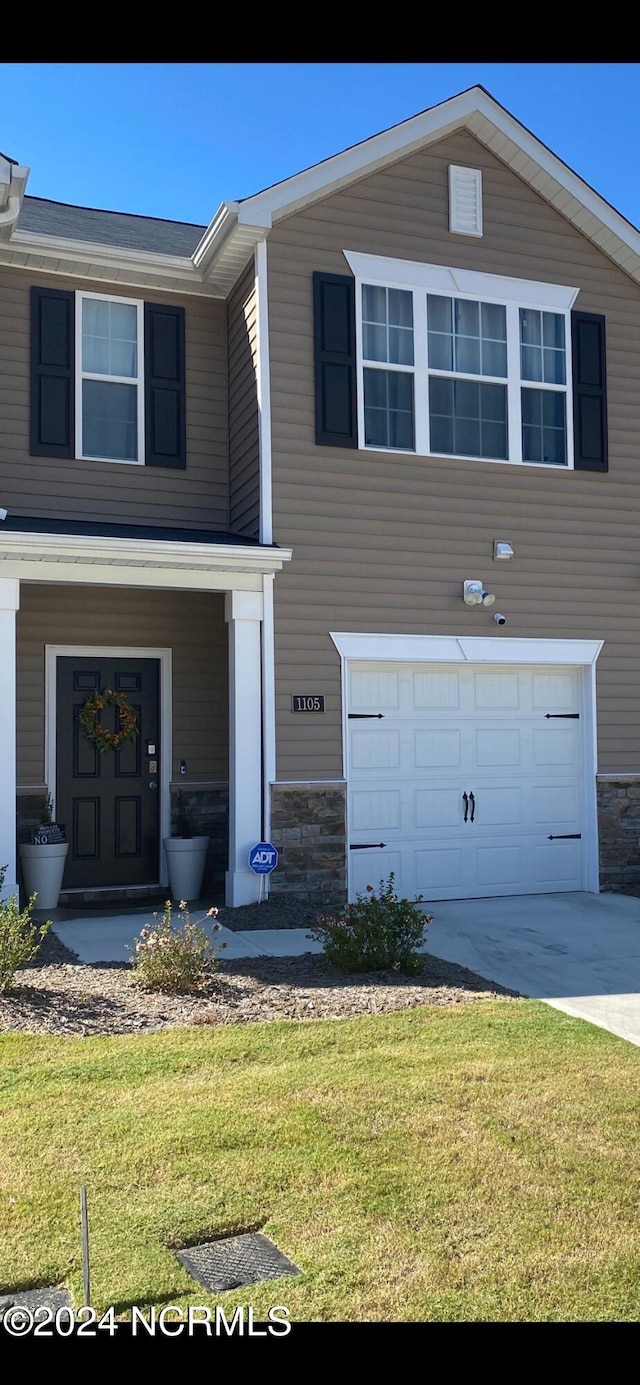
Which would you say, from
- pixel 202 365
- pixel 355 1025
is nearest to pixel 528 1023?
pixel 355 1025

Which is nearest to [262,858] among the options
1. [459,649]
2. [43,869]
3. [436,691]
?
[43,869]

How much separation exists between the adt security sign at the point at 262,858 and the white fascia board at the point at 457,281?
5223mm

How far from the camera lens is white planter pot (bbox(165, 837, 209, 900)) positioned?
405 inches

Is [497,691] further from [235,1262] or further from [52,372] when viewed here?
[235,1262]

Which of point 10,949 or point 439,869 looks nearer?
point 10,949

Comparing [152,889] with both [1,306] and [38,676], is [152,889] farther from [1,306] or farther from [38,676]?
[1,306]

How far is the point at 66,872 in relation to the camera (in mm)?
10375

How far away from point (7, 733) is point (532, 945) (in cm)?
430

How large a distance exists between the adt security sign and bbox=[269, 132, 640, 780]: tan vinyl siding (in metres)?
0.74

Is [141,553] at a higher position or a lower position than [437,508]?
lower

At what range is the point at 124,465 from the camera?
1045 cm

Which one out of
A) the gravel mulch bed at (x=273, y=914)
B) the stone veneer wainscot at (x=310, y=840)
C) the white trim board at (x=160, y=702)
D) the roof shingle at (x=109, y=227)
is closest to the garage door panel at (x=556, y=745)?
the stone veneer wainscot at (x=310, y=840)

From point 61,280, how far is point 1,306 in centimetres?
62

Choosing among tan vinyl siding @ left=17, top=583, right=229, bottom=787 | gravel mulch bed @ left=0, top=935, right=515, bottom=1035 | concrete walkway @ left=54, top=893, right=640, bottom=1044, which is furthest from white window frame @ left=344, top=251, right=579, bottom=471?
gravel mulch bed @ left=0, top=935, right=515, bottom=1035
